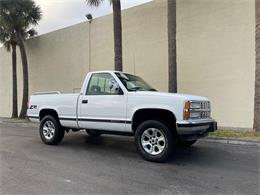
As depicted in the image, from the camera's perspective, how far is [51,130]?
23.0 feet

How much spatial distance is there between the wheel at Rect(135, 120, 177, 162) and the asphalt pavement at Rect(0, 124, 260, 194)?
191 millimetres

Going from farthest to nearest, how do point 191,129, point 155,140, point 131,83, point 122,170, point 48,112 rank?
1. point 48,112
2. point 131,83
3. point 155,140
4. point 191,129
5. point 122,170

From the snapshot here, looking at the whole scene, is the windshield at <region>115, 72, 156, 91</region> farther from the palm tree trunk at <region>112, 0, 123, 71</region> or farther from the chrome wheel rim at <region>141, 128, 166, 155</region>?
the palm tree trunk at <region>112, 0, 123, 71</region>

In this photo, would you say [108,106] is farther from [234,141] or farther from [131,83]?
[234,141]

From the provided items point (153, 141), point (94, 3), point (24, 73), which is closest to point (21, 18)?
point (24, 73)

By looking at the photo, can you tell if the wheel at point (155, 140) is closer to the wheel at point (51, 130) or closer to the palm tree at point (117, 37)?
the wheel at point (51, 130)

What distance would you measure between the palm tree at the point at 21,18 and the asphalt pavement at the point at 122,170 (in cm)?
1056

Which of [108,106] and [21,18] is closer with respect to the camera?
[108,106]

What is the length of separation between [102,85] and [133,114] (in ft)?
4.15

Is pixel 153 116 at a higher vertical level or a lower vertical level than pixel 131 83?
lower

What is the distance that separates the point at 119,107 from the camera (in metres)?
5.63

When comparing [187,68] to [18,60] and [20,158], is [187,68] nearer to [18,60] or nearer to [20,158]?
[20,158]

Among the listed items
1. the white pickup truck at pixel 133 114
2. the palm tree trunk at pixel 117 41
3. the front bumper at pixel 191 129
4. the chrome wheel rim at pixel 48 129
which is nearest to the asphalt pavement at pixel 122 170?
the chrome wheel rim at pixel 48 129

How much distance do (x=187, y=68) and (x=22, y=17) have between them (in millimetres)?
11644
